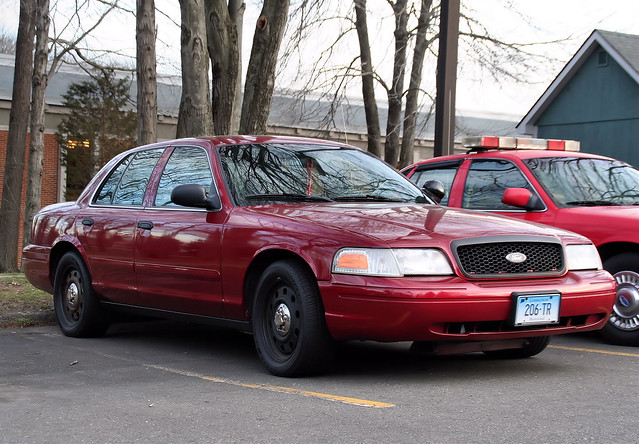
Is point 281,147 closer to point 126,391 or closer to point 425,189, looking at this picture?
point 425,189

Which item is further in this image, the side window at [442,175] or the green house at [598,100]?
the green house at [598,100]

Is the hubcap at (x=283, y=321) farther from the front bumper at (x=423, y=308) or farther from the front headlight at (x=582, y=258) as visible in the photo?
the front headlight at (x=582, y=258)

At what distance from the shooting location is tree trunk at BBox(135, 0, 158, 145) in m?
12.3

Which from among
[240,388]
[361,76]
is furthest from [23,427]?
[361,76]

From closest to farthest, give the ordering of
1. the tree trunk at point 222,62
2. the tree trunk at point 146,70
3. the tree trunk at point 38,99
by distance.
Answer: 1. the tree trunk at point 222,62
2. the tree trunk at point 146,70
3. the tree trunk at point 38,99

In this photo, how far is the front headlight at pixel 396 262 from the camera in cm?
534

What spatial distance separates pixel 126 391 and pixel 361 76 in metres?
20.7

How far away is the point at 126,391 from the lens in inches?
215

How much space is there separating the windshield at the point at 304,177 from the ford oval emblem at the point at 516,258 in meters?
1.30

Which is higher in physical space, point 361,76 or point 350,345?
point 361,76

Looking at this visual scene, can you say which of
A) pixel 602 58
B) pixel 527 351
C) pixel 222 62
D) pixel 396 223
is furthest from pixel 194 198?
pixel 602 58

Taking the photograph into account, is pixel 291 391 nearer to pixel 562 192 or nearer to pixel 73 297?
pixel 73 297

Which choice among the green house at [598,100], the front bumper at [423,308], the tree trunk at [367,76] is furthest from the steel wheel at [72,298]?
the green house at [598,100]

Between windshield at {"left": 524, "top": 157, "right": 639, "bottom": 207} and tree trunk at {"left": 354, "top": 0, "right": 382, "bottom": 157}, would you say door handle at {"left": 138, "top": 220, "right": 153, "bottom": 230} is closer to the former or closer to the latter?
windshield at {"left": 524, "top": 157, "right": 639, "bottom": 207}
